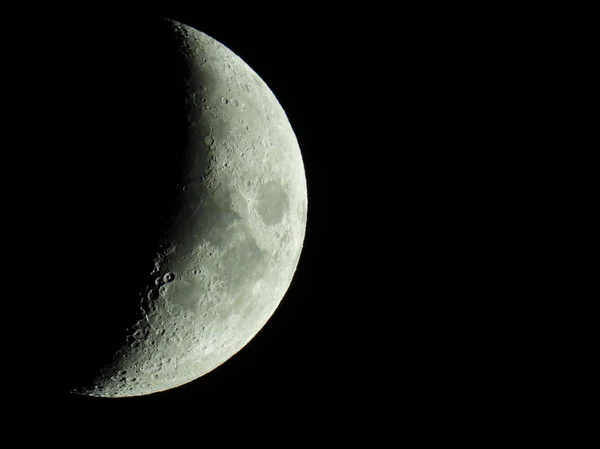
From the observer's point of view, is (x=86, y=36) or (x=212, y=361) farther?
(x=212, y=361)

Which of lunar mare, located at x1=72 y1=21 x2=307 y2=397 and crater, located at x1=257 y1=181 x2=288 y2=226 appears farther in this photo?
crater, located at x1=257 y1=181 x2=288 y2=226

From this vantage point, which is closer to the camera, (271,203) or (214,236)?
(214,236)

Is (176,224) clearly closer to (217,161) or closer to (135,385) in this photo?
(217,161)

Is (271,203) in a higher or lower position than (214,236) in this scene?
higher

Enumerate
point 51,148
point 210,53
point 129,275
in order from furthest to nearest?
point 210,53, point 129,275, point 51,148

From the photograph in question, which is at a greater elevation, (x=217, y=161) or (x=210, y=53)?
(x=210, y=53)

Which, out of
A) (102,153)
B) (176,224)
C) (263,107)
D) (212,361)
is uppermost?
(263,107)

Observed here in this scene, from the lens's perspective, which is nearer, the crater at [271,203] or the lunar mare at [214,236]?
the lunar mare at [214,236]

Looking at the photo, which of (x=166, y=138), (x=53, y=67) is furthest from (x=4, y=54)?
(x=166, y=138)
